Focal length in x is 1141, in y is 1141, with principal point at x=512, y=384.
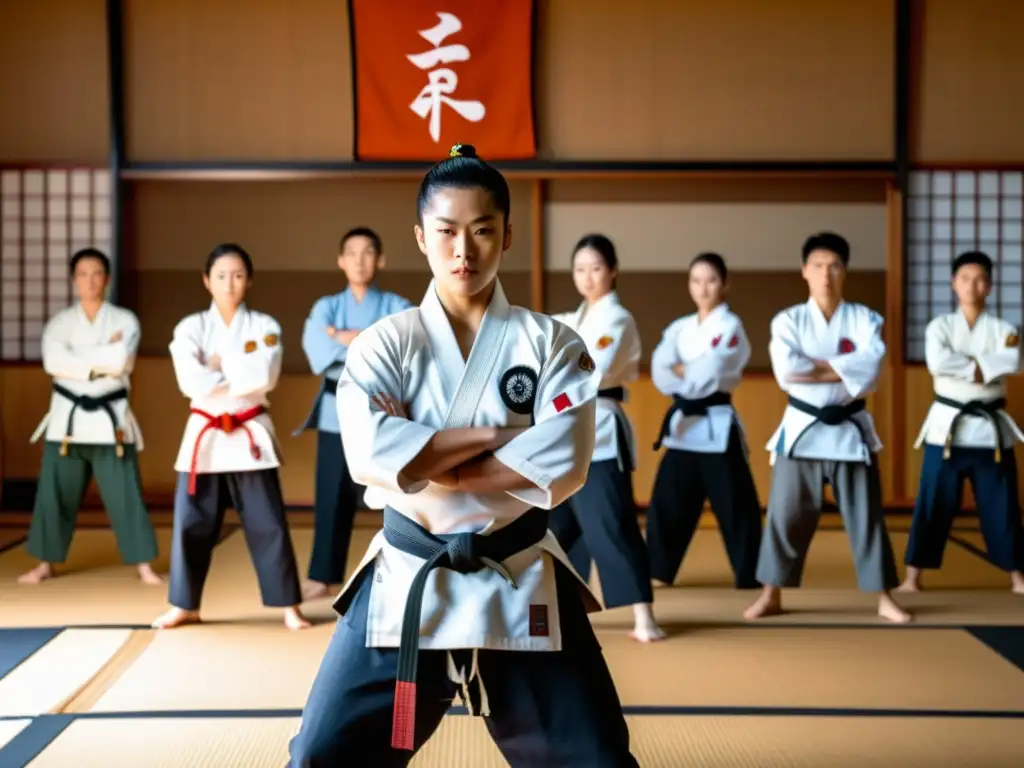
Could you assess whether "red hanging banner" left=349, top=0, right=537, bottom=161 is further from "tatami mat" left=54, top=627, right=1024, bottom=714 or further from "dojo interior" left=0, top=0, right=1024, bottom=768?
"tatami mat" left=54, top=627, right=1024, bottom=714

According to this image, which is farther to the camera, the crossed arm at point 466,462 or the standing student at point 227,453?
the standing student at point 227,453

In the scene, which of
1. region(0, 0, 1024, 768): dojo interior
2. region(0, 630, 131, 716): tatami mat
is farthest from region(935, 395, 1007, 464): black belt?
region(0, 630, 131, 716): tatami mat

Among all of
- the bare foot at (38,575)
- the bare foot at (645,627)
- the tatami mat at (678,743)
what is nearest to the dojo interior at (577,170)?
the bare foot at (38,575)

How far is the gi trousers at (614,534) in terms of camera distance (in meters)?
3.99

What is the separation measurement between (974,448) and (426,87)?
3582 mm

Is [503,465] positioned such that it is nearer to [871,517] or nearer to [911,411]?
[871,517]

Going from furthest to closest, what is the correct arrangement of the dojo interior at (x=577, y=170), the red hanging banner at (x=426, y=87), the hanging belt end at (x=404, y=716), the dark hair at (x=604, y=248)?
the dojo interior at (x=577, y=170) < the red hanging banner at (x=426, y=87) < the dark hair at (x=604, y=248) < the hanging belt end at (x=404, y=716)

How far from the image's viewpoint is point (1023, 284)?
6.77 meters

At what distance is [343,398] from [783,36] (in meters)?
5.55

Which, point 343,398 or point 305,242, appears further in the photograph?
point 305,242

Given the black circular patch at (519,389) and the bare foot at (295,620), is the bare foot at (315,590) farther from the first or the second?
the black circular patch at (519,389)


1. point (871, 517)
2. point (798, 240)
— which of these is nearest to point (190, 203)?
point (798, 240)

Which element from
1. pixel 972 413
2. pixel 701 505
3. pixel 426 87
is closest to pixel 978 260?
pixel 972 413

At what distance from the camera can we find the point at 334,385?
191 inches
